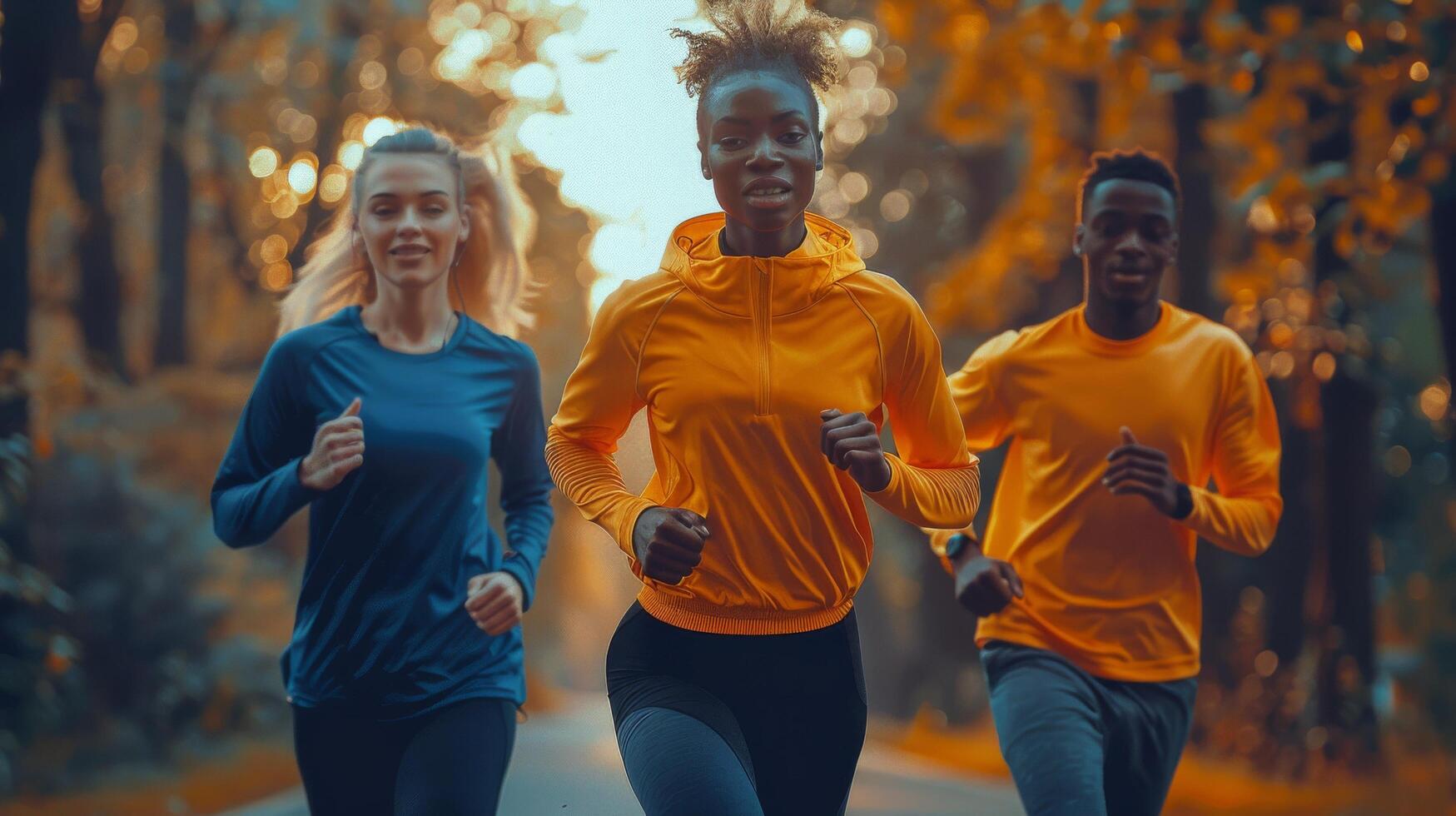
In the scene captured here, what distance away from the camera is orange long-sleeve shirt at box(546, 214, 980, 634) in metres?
3.57

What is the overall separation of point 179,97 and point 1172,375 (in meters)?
10.2

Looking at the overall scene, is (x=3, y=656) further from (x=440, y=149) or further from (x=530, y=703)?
(x=530, y=703)

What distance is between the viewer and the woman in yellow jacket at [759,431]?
11.7 ft

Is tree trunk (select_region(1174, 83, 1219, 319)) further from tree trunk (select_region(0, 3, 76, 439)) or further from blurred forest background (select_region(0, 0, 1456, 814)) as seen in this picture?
tree trunk (select_region(0, 3, 76, 439))

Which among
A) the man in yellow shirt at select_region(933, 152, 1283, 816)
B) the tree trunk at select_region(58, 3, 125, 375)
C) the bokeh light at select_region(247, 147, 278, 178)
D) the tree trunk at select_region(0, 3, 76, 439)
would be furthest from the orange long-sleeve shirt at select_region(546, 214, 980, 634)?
the bokeh light at select_region(247, 147, 278, 178)

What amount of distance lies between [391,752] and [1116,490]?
2.09 m

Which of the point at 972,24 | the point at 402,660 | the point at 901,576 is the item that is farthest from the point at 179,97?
the point at 901,576

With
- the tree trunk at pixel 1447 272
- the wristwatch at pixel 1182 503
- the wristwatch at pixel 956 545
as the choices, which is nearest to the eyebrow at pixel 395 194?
the wristwatch at pixel 956 545

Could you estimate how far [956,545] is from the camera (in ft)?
15.8

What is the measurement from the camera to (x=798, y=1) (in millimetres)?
3846

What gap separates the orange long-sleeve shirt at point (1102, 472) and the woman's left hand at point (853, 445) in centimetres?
146

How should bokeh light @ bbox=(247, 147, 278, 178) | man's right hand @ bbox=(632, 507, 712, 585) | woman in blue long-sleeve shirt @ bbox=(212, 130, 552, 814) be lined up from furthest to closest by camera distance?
bokeh light @ bbox=(247, 147, 278, 178)
woman in blue long-sleeve shirt @ bbox=(212, 130, 552, 814)
man's right hand @ bbox=(632, 507, 712, 585)

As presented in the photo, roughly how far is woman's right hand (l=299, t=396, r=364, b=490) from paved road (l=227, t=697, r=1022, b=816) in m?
3.25

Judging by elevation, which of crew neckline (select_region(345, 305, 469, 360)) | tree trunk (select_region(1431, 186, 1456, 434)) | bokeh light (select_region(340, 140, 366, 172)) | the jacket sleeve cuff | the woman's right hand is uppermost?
bokeh light (select_region(340, 140, 366, 172))
